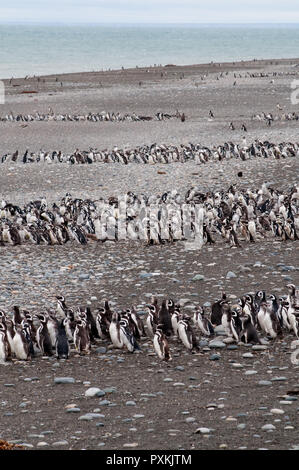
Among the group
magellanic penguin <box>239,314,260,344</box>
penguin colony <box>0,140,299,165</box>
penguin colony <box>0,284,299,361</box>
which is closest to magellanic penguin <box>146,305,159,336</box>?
penguin colony <box>0,284,299,361</box>

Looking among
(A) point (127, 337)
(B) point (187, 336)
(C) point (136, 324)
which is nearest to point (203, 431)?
(B) point (187, 336)

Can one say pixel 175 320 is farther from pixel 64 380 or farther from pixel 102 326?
pixel 64 380

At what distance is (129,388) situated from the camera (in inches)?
324

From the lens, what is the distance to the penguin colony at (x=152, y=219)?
49.3 ft

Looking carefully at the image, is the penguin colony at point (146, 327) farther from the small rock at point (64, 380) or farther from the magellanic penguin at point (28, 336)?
the small rock at point (64, 380)

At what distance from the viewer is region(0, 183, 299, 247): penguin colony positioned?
591 inches

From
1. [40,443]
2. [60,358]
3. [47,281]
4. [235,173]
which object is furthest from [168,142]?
[40,443]

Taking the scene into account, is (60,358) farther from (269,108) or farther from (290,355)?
(269,108)

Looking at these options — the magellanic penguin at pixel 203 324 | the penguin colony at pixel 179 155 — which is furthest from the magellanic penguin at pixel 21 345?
the penguin colony at pixel 179 155

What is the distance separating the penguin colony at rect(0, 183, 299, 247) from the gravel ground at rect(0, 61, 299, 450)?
0.34 m

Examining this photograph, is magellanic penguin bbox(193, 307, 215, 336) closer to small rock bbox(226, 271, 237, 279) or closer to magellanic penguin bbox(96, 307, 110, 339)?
magellanic penguin bbox(96, 307, 110, 339)

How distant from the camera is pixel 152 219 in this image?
15.4 meters

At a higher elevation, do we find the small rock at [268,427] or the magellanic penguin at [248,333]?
the magellanic penguin at [248,333]

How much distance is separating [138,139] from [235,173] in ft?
27.4
